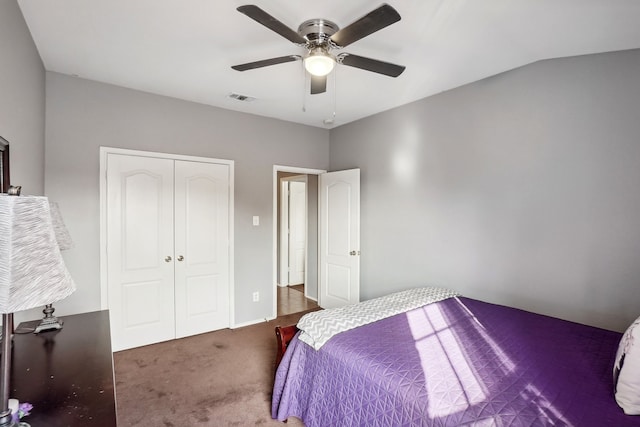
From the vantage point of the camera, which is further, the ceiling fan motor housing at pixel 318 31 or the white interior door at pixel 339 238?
the white interior door at pixel 339 238

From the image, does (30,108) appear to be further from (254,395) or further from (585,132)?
(585,132)

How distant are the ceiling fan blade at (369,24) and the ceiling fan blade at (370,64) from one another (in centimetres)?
15

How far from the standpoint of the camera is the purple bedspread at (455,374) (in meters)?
1.30

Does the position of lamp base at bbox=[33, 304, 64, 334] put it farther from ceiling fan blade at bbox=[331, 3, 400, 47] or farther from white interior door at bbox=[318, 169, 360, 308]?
white interior door at bbox=[318, 169, 360, 308]

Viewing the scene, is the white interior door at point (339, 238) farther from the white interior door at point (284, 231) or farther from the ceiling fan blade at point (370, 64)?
the ceiling fan blade at point (370, 64)

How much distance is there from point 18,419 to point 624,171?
3.37 m

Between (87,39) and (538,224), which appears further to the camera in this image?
(538,224)

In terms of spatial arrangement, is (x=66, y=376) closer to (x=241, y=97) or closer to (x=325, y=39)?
(x=325, y=39)

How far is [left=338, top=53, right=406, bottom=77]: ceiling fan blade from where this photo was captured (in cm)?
198

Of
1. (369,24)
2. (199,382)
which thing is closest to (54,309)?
(199,382)

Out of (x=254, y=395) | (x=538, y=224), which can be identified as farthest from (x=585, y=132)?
(x=254, y=395)

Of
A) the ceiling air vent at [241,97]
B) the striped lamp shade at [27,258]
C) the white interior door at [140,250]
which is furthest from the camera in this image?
the ceiling air vent at [241,97]

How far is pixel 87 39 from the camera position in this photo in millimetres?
2311

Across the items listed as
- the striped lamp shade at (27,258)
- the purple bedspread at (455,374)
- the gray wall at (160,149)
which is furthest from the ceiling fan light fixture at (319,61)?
the gray wall at (160,149)
